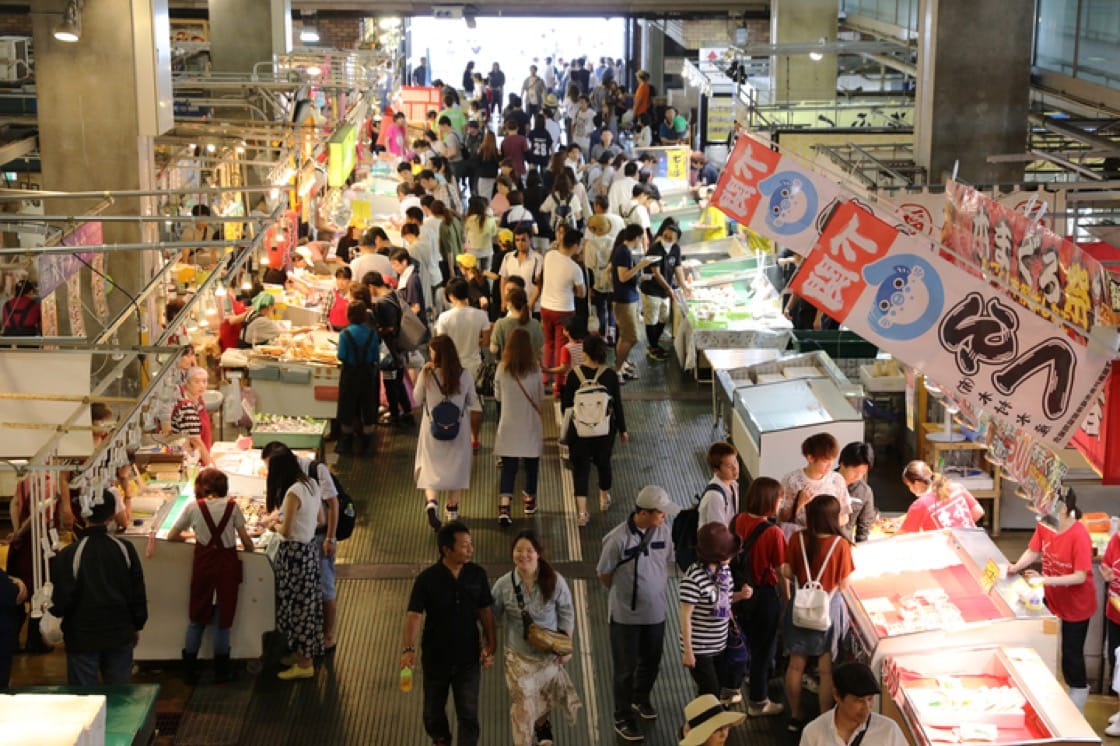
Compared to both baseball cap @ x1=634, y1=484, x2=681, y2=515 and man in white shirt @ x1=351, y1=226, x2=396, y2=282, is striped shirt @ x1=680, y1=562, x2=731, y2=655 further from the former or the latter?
man in white shirt @ x1=351, y1=226, x2=396, y2=282

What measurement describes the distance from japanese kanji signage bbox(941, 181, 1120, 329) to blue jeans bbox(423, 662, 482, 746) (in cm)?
309

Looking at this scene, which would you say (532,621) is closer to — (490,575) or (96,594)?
(96,594)

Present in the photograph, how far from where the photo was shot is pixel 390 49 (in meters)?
28.5

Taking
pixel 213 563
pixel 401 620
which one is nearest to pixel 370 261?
pixel 401 620

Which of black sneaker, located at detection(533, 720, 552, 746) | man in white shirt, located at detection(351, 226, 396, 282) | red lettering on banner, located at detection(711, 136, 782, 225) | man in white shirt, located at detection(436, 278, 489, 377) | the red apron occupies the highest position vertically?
red lettering on banner, located at detection(711, 136, 782, 225)

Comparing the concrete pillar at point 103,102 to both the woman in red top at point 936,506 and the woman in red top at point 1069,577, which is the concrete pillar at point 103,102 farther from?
the woman in red top at point 1069,577

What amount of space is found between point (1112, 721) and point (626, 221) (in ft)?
34.3

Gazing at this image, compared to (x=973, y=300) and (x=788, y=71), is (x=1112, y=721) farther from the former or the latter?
(x=788, y=71)

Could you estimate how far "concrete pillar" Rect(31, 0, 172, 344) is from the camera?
1088 centimetres

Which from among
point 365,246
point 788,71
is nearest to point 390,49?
point 788,71

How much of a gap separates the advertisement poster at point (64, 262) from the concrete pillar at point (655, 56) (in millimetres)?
24150

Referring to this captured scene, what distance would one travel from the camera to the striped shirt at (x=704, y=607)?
7.34 m

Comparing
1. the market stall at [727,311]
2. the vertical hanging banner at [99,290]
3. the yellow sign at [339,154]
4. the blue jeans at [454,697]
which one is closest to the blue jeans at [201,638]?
the blue jeans at [454,697]

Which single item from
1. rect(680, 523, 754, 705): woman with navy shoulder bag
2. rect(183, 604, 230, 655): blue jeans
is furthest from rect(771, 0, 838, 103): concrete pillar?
rect(680, 523, 754, 705): woman with navy shoulder bag
